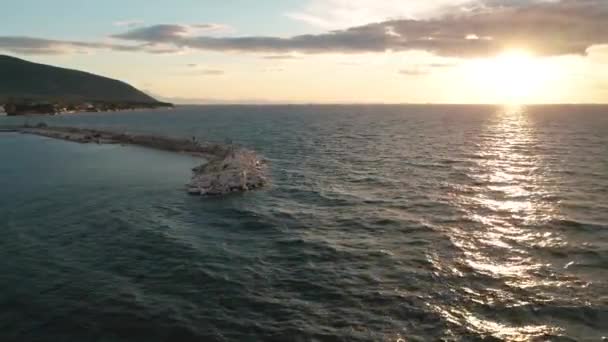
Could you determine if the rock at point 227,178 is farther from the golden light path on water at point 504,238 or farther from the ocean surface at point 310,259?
the golden light path on water at point 504,238

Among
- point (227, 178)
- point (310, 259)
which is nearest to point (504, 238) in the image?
point (310, 259)

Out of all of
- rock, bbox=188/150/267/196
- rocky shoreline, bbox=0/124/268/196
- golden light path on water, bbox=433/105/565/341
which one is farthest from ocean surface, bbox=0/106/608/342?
rocky shoreline, bbox=0/124/268/196

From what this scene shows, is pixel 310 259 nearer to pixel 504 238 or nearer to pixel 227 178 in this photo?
pixel 504 238

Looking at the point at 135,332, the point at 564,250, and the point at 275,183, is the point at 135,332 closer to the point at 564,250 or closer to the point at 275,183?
the point at 564,250

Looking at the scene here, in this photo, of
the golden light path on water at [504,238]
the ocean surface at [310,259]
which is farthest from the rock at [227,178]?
the golden light path on water at [504,238]

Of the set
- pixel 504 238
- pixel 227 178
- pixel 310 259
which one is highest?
pixel 227 178
